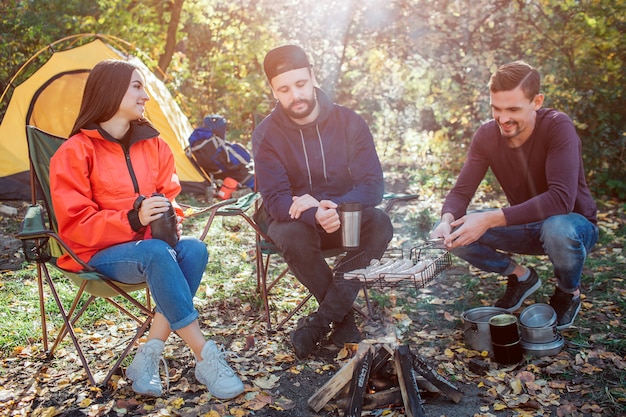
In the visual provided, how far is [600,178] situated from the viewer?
5.91 meters

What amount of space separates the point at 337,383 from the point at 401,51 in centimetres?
581

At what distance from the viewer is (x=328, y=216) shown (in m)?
2.83

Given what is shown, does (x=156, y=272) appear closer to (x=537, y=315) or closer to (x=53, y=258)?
(x=53, y=258)

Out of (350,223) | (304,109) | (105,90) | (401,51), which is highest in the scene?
(401,51)

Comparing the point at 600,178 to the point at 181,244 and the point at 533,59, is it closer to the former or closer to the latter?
the point at 533,59

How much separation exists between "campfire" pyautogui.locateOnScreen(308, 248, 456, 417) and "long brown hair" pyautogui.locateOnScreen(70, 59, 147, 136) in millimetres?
1377

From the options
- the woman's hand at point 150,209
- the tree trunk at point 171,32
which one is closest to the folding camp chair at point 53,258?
the woman's hand at point 150,209

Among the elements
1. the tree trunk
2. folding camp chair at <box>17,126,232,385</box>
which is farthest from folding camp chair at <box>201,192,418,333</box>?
the tree trunk

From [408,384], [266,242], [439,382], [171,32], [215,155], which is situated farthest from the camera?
[171,32]

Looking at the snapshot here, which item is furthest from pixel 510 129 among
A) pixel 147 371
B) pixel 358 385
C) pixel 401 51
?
pixel 401 51

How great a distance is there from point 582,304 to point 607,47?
3732 mm

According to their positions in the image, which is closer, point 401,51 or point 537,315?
point 537,315

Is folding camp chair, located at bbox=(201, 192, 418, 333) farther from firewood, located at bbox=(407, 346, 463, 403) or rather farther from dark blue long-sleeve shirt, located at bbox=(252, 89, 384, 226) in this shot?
firewood, located at bbox=(407, 346, 463, 403)

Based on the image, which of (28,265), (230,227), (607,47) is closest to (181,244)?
(28,265)
